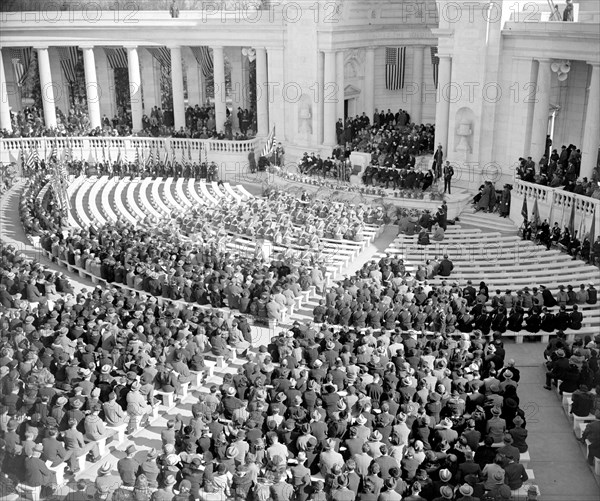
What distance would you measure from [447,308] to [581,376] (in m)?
5.55

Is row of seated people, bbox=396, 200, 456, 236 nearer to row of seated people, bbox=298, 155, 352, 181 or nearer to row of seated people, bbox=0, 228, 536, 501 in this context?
row of seated people, bbox=298, 155, 352, 181

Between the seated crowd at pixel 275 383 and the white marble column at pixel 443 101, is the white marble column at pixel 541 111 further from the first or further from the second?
the seated crowd at pixel 275 383

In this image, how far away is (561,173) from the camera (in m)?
40.3

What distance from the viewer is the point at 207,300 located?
30797mm

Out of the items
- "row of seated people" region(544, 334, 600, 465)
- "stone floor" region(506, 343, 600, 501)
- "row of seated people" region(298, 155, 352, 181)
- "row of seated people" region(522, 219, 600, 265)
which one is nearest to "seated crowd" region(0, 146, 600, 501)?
"row of seated people" region(544, 334, 600, 465)

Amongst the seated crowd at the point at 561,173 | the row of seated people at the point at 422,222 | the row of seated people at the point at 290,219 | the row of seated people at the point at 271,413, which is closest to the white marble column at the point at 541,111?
the seated crowd at the point at 561,173

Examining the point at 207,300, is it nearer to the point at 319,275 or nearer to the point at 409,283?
the point at 319,275

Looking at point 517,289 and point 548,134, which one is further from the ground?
point 548,134

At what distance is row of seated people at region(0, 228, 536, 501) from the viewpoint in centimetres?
1803

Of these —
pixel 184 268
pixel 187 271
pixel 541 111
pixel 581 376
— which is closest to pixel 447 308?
pixel 581 376

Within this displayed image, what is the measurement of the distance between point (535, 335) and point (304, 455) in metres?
12.6

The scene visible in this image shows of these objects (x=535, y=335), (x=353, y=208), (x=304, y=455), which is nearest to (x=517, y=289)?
(x=535, y=335)

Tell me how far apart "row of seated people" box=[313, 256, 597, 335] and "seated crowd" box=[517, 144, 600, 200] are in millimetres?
8393

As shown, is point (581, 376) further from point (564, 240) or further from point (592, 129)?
point (592, 129)
